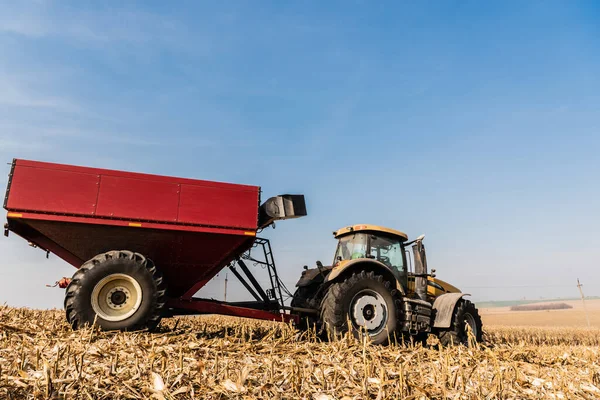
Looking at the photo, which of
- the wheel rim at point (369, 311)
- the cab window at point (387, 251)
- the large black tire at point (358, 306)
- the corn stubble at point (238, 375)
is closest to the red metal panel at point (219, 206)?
the large black tire at point (358, 306)

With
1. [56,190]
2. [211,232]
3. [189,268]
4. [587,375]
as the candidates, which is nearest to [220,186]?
[211,232]

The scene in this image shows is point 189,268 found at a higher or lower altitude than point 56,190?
lower

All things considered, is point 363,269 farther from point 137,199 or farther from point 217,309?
point 137,199

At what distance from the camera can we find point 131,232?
6.50 m

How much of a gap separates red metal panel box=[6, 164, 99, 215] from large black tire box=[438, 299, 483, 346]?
21.5 feet

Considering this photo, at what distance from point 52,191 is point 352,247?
5.25 metres

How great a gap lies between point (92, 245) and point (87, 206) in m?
0.63

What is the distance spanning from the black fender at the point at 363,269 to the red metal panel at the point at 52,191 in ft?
13.2

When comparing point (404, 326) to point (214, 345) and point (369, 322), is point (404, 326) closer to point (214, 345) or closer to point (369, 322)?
point (369, 322)

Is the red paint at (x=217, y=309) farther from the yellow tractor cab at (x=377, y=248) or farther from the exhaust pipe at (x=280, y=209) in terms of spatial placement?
the yellow tractor cab at (x=377, y=248)

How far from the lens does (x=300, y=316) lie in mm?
8188

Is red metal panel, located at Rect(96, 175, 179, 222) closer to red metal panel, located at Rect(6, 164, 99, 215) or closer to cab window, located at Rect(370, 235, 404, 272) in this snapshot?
red metal panel, located at Rect(6, 164, 99, 215)

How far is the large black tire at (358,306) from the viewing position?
7.02 metres

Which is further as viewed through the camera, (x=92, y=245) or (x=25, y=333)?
(x=92, y=245)
